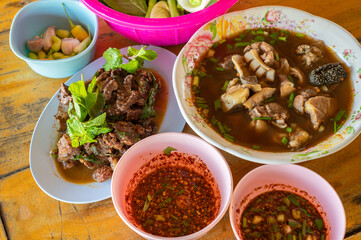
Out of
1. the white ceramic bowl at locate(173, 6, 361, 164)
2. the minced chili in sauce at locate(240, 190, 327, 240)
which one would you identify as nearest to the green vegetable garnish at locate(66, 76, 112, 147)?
the white ceramic bowl at locate(173, 6, 361, 164)

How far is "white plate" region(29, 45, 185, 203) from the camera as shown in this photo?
5.41 feet

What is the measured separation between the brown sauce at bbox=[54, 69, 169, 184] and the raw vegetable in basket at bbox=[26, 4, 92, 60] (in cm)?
59

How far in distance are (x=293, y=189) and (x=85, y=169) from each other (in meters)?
1.14

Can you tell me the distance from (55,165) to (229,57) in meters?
1.15

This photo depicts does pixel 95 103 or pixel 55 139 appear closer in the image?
pixel 95 103

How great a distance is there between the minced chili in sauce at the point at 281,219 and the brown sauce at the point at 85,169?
72cm

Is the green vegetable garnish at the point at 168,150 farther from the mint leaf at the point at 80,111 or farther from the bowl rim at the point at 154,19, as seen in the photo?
the bowl rim at the point at 154,19

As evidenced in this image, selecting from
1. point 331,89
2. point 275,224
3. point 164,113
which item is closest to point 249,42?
point 331,89

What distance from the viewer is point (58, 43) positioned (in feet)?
6.62

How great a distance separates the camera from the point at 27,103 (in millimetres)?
1994

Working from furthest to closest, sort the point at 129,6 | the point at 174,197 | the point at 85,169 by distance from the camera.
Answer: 1. the point at 129,6
2. the point at 85,169
3. the point at 174,197

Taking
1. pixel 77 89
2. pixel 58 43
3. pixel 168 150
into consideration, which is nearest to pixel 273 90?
pixel 168 150

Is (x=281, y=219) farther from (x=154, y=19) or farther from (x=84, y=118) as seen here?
(x=154, y=19)

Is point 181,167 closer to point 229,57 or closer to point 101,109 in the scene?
point 101,109
